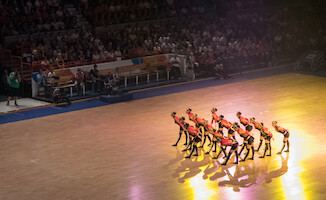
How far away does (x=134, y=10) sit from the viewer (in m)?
38.6

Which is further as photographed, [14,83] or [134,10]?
[134,10]

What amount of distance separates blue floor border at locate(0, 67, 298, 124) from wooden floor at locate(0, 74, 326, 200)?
2.85ft

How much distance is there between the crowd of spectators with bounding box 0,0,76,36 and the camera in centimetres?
3234

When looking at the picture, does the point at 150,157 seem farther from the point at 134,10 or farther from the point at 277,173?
the point at 134,10

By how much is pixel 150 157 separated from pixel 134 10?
2041 centimetres

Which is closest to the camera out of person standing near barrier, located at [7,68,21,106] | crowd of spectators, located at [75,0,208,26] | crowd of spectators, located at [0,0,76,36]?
person standing near barrier, located at [7,68,21,106]

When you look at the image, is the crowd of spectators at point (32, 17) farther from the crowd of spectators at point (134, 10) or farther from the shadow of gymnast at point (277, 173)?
the shadow of gymnast at point (277, 173)

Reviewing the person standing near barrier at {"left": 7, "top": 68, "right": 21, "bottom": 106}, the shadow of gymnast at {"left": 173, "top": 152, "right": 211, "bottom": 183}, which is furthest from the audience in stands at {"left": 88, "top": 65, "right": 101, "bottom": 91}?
the shadow of gymnast at {"left": 173, "top": 152, "right": 211, "bottom": 183}

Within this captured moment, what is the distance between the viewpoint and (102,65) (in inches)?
1248

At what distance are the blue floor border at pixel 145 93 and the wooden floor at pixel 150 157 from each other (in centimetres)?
87

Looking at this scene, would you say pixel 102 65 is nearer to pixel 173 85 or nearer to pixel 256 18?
pixel 173 85

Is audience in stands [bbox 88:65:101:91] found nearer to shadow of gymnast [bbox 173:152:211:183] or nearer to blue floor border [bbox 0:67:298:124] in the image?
blue floor border [bbox 0:67:298:124]

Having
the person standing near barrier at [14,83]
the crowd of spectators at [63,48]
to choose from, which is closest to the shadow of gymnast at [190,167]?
the person standing near barrier at [14,83]

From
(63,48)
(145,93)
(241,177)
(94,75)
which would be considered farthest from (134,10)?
(241,177)
